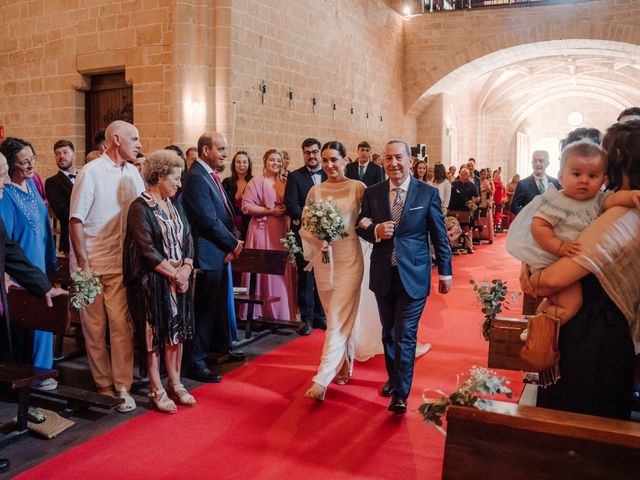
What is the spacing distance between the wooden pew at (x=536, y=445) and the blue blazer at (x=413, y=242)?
210 centimetres

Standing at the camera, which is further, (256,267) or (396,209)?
(256,267)

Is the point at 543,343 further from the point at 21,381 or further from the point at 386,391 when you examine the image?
the point at 21,381

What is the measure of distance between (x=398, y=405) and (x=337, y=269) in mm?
992

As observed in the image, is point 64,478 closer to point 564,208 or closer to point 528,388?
point 528,388

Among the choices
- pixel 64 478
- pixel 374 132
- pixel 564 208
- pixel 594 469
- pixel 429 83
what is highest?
pixel 429 83

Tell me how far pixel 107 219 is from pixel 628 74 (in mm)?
22160

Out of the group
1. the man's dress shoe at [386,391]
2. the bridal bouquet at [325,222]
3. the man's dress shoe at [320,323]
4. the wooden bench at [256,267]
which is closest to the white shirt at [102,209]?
the bridal bouquet at [325,222]

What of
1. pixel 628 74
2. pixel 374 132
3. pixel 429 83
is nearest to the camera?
pixel 374 132

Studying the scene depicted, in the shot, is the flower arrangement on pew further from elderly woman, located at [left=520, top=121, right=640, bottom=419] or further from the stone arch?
the stone arch

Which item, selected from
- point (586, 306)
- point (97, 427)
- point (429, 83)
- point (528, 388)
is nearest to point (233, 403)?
point (97, 427)

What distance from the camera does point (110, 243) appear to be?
402 cm

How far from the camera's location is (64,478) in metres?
3.04

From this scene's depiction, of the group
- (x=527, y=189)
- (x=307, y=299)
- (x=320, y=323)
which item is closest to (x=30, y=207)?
(x=307, y=299)

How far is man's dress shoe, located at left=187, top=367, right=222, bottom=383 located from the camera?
4.50 meters
